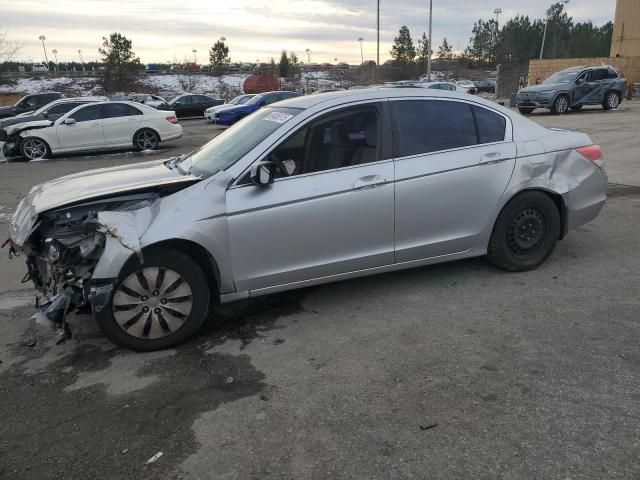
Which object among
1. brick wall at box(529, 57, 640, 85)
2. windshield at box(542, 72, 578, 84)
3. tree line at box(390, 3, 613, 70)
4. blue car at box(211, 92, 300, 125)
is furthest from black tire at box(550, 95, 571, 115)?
tree line at box(390, 3, 613, 70)

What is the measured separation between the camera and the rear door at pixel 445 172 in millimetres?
4297

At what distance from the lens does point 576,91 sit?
22188mm

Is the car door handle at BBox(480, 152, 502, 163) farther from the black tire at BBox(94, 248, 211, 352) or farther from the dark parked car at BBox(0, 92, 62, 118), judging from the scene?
the dark parked car at BBox(0, 92, 62, 118)

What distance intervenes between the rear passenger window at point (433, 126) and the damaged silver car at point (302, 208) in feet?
0.04

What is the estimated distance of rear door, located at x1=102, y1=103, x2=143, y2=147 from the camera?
50.0ft

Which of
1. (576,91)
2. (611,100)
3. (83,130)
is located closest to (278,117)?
(83,130)

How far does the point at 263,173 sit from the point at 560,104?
21.8 metres

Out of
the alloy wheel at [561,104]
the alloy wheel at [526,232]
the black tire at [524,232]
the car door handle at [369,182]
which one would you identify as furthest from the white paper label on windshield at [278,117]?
the alloy wheel at [561,104]

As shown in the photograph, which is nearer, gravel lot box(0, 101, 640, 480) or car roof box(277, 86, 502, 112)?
gravel lot box(0, 101, 640, 480)

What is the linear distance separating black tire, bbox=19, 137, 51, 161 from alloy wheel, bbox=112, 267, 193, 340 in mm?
13271

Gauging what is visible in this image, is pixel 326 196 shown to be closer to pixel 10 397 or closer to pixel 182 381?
pixel 182 381

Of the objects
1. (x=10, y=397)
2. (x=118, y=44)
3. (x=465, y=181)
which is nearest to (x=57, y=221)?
(x=10, y=397)

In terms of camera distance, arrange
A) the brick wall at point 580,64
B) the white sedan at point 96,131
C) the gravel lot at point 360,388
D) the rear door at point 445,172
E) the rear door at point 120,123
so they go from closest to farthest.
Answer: the gravel lot at point 360,388 < the rear door at point 445,172 < the white sedan at point 96,131 < the rear door at point 120,123 < the brick wall at point 580,64

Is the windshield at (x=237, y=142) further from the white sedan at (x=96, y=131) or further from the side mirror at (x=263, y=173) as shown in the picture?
the white sedan at (x=96, y=131)
